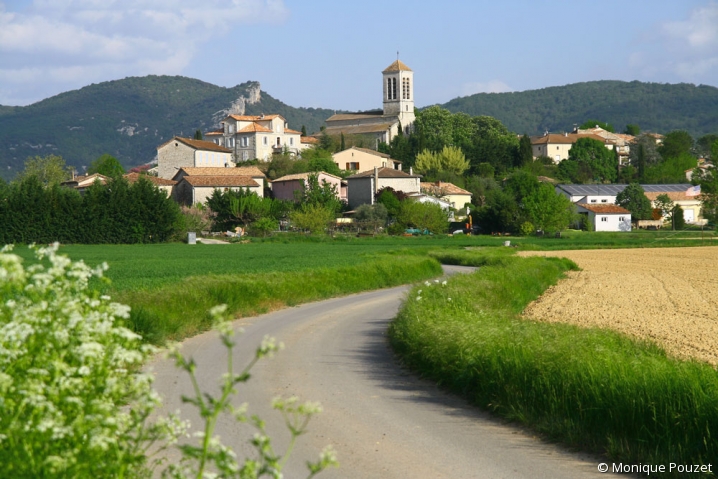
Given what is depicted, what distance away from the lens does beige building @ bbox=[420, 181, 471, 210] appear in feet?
397

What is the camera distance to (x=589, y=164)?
553 feet

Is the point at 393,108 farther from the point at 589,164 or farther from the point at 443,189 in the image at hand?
the point at 443,189

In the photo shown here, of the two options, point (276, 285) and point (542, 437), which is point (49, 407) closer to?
point (542, 437)

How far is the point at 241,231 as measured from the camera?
93.4m

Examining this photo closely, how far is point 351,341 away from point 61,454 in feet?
50.7

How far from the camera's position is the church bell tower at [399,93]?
181 metres

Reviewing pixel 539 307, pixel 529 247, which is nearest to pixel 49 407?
pixel 539 307

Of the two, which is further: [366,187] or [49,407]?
[366,187]

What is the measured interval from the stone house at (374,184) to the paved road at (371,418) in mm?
92998

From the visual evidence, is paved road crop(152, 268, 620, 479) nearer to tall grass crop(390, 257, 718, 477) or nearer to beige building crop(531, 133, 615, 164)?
tall grass crop(390, 257, 718, 477)

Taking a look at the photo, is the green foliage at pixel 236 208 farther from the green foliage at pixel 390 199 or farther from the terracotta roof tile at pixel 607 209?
the terracotta roof tile at pixel 607 209

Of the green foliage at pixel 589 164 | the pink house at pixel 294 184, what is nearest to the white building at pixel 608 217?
the pink house at pixel 294 184

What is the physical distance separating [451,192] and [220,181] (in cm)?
3233

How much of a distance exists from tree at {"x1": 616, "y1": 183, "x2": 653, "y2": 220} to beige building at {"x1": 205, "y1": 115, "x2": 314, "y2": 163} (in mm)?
53803
